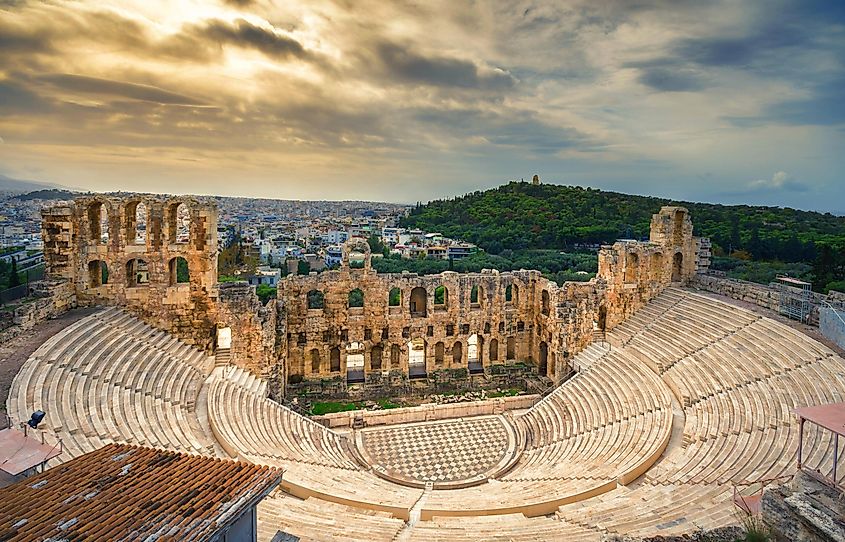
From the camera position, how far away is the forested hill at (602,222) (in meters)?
47.8

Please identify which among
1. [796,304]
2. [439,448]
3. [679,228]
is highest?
[679,228]

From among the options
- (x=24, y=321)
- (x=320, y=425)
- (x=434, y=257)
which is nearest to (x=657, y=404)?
(x=320, y=425)

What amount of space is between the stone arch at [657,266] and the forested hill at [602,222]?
24499 mm

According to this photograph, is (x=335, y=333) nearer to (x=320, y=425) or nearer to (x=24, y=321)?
(x=320, y=425)

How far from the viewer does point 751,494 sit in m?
11.3

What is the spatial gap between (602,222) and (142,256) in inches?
1937

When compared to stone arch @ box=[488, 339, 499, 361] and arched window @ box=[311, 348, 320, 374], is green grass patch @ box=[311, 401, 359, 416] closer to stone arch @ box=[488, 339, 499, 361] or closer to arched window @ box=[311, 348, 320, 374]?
arched window @ box=[311, 348, 320, 374]

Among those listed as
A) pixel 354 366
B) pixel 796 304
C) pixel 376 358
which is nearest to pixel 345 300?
pixel 376 358

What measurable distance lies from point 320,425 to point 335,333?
674cm

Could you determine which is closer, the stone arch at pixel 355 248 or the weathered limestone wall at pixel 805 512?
the weathered limestone wall at pixel 805 512

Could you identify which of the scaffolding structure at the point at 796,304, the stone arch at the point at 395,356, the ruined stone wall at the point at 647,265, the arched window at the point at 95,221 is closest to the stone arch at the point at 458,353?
the stone arch at the point at 395,356

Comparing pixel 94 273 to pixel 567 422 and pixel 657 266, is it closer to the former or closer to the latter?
pixel 567 422

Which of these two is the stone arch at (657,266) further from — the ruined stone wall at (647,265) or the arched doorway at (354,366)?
the arched doorway at (354,366)

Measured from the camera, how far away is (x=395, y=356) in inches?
1094
